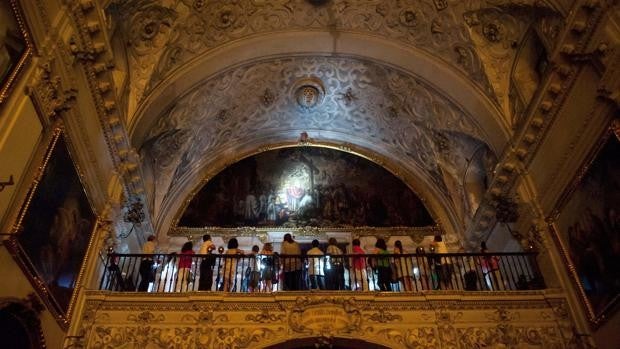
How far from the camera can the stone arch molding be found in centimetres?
→ 1249

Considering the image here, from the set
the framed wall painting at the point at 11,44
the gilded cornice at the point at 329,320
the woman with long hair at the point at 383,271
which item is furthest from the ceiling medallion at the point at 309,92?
the framed wall painting at the point at 11,44

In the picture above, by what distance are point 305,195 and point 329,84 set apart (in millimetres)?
3034

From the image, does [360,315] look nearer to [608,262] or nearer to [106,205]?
[608,262]

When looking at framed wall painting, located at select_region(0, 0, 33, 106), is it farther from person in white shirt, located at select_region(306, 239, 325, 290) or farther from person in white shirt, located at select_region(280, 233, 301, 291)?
person in white shirt, located at select_region(306, 239, 325, 290)

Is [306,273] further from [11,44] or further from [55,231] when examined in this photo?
[11,44]

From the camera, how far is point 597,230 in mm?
7879

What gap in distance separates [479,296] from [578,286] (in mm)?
1573

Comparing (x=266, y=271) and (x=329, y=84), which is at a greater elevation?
(x=329, y=84)

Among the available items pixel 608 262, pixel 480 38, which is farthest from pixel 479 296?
pixel 480 38

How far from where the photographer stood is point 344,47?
12469 millimetres

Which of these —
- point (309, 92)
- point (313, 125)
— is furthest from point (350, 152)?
point (309, 92)

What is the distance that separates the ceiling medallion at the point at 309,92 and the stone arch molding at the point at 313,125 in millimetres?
33

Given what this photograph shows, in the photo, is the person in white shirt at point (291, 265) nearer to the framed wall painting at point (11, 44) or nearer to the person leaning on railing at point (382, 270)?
the person leaning on railing at point (382, 270)

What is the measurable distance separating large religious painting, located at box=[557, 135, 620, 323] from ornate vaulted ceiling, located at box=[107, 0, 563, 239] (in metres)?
2.58
